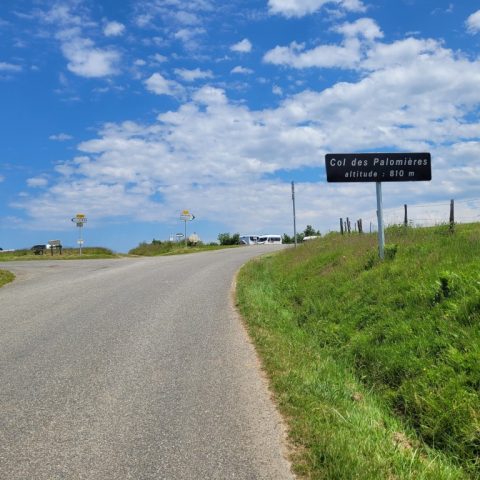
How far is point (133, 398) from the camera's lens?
5.50 meters

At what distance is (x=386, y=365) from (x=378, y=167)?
7755mm

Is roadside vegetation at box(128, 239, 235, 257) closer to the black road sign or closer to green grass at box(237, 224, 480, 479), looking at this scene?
the black road sign

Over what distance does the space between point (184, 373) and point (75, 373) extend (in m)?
1.49

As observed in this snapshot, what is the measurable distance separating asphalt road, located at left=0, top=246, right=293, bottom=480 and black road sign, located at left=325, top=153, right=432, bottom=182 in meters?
5.20

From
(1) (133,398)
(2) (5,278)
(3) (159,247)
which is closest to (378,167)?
(1) (133,398)

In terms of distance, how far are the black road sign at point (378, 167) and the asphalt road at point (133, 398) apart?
5.20 m

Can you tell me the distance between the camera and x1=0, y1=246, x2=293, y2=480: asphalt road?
13.1ft

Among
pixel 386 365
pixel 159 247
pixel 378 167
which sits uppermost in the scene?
pixel 378 167

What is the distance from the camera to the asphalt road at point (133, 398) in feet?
13.1

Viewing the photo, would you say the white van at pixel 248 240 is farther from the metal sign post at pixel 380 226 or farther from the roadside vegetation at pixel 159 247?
the metal sign post at pixel 380 226

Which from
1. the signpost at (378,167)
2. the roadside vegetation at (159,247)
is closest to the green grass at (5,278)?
the signpost at (378,167)

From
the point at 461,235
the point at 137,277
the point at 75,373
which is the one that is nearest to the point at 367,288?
the point at 461,235

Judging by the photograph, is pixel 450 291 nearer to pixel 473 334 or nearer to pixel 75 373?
pixel 473 334

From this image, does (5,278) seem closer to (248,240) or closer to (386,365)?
(386,365)
